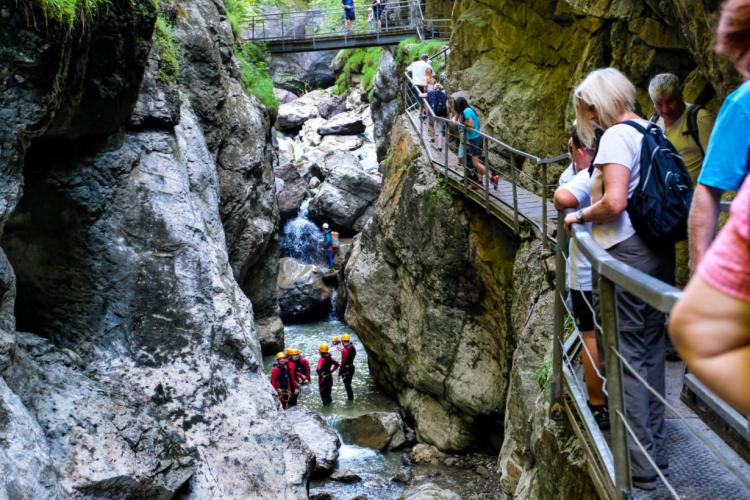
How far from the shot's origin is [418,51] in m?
20.4

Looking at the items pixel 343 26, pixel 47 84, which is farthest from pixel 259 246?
pixel 343 26

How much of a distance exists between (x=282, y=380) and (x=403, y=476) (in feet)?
11.7

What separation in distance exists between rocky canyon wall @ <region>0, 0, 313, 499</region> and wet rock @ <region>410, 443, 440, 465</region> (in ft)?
15.8

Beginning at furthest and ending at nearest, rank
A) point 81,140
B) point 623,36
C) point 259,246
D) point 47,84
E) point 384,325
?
1. point 259,246
2. point 384,325
3. point 623,36
4. point 81,140
5. point 47,84

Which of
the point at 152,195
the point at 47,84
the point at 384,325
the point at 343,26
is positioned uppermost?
the point at 343,26

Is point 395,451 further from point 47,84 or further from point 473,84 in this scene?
point 47,84

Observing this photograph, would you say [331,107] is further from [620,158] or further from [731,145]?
[731,145]

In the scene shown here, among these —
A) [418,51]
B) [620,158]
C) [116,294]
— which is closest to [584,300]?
[620,158]

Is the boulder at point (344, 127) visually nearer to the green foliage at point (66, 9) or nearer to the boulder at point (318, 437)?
the boulder at point (318, 437)

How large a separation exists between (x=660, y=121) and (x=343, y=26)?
2443cm

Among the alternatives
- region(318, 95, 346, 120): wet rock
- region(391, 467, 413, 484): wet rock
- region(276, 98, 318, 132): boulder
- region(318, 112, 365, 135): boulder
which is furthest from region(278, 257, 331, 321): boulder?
region(318, 95, 346, 120): wet rock

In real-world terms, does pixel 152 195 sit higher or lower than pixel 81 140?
lower

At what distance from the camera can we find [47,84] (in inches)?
219

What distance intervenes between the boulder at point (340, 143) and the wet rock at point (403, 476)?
21652 mm
